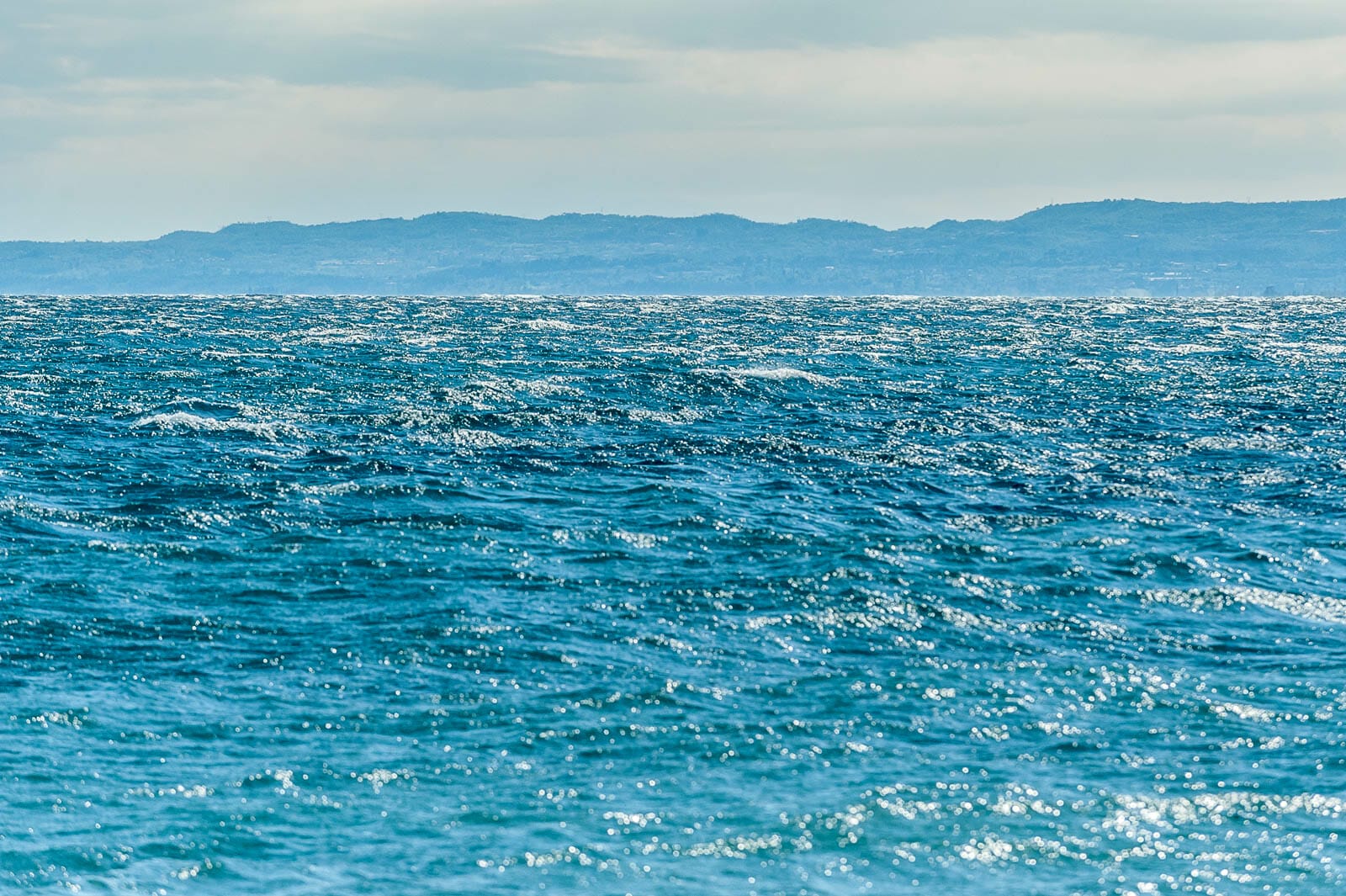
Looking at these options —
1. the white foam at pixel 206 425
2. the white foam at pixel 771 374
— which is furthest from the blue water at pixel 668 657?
the white foam at pixel 771 374

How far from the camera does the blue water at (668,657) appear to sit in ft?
53.8

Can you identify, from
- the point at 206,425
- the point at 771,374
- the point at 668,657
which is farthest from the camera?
the point at 771,374

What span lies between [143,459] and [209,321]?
119 metres

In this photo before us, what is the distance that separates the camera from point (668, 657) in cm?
2353

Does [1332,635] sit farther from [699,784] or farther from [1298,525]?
[699,784]

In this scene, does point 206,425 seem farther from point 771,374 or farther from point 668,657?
point 771,374

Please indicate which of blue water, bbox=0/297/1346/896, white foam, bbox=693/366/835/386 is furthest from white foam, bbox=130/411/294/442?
white foam, bbox=693/366/835/386

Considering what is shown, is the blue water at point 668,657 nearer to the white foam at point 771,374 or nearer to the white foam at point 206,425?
the white foam at point 206,425

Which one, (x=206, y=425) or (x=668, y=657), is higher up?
(x=206, y=425)

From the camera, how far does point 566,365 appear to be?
275ft

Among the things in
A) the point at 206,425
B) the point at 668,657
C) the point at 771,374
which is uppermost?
the point at 771,374

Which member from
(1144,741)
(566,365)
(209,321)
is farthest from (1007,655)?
(209,321)

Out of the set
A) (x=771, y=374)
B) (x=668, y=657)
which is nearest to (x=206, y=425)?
(x=668, y=657)

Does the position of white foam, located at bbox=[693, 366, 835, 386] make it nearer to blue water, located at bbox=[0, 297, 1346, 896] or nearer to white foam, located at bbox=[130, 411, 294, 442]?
blue water, located at bbox=[0, 297, 1346, 896]
